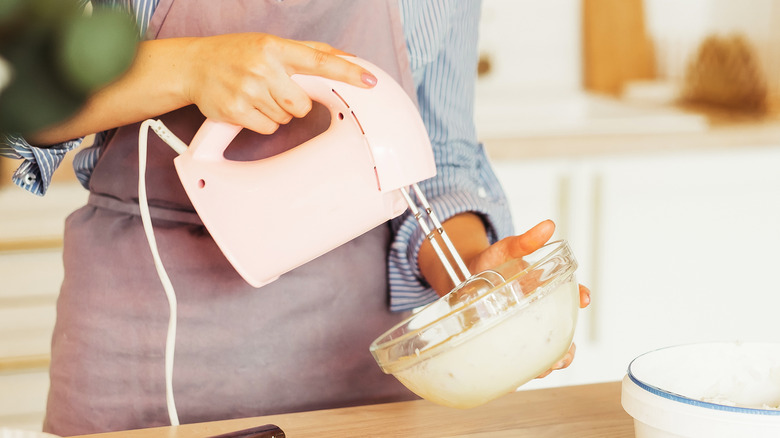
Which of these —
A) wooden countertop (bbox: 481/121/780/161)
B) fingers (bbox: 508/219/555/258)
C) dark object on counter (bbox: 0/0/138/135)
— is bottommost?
wooden countertop (bbox: 481/121/780/161)

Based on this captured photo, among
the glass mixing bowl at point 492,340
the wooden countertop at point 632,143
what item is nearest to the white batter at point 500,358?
the glass mixing bowl at point 492,340

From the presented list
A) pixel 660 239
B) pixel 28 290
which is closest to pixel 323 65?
pixel 28 290

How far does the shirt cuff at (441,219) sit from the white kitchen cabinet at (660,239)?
25.9 inches

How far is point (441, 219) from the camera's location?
0.73 meters

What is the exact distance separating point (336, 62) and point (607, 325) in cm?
121

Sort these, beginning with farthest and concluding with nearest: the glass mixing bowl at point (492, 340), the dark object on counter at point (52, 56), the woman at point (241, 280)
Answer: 1. the woman at point (241, 280)
2. the glass mixing bowl at point (492, 340)
3. the dark object on counter at point (52, 56)

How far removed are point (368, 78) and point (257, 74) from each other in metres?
0.08

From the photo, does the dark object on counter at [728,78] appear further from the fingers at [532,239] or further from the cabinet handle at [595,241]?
the fingers at [532,239]

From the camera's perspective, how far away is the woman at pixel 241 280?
718 mm

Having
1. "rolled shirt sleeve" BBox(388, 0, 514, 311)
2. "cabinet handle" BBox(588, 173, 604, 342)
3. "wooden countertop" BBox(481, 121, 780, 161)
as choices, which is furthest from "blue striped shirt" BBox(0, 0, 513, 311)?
"cabinet handle" BBox(588, 173, 604, 342)

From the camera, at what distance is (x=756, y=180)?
154 cm

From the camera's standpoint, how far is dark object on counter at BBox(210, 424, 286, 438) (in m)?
0.51

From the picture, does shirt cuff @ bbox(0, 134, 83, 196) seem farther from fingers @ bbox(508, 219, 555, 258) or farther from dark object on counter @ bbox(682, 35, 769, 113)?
dark object on counter @ bbox(682, 35, 769, 113)

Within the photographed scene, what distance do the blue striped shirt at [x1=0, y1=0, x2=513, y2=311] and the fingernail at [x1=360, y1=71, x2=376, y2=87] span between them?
23cm
